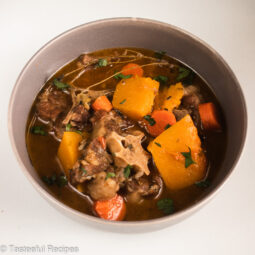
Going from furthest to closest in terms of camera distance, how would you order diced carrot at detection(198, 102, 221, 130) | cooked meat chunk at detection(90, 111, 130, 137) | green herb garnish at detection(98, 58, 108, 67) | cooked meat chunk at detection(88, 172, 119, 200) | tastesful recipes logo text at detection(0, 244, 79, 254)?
1. green herb garnish at detection(98, 58, 108, 67)
2. diced carrot at detection(198, 102, 221, 130)
3. tastesful recipes logo text at detection(0, 244, 79, 254)
4. cooked meat chunk at detection(90, 111, 130, 137)
5. cooked meat chunk at detection(88, 172, 119, 200)

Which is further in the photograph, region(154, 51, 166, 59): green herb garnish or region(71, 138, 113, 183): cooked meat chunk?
region(154, 51, 166, 59): green herb garnish

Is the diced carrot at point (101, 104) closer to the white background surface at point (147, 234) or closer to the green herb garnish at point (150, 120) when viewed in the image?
the green herb garnish at point (150, 120)

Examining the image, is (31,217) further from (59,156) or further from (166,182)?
(166,182)

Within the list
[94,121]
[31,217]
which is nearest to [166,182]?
[94,121]

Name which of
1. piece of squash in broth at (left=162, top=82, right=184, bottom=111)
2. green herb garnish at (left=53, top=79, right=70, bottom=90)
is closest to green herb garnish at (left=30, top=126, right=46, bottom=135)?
green herb garnish at (left=53, top=79, right=70, bottom=90)

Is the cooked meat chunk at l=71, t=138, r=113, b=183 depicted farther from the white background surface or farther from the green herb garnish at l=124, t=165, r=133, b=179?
the white background surface

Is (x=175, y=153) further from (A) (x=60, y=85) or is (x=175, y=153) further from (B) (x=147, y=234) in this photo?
(A) (x=60, y=85)

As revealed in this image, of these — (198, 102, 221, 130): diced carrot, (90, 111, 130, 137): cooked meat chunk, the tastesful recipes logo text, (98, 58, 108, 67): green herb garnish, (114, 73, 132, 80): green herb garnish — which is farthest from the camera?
(98, 58, 108, 67): green herb garnish
